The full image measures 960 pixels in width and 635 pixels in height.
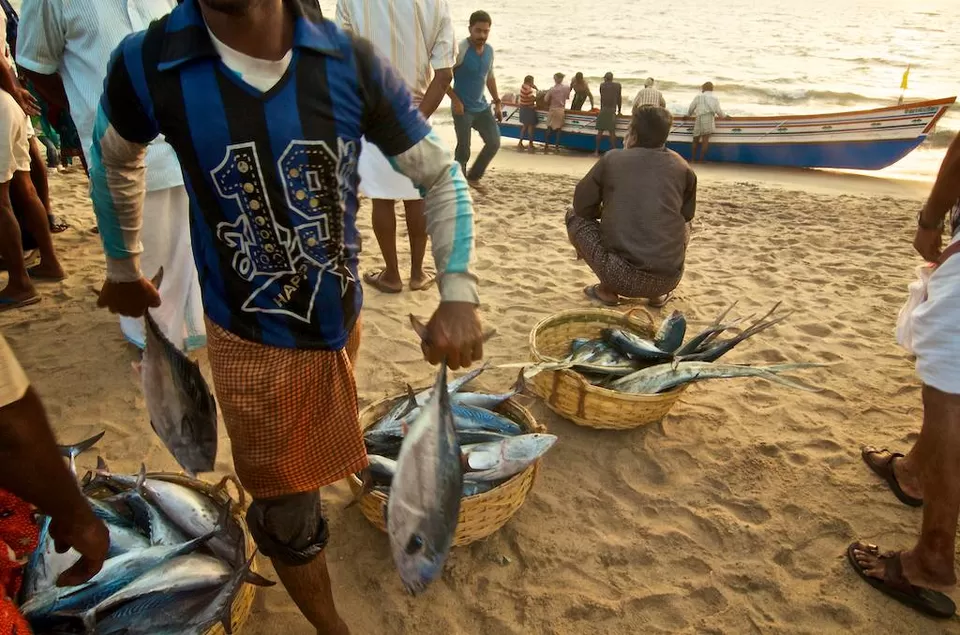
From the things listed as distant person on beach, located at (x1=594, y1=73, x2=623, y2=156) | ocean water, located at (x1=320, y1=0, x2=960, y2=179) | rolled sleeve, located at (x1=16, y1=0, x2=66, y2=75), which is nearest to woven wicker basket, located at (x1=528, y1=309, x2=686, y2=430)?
rolled sleeve, located at (x1=16, y1=0, x2=66, y2=75)

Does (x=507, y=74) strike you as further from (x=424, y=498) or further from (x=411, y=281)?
(x=424, y=498)

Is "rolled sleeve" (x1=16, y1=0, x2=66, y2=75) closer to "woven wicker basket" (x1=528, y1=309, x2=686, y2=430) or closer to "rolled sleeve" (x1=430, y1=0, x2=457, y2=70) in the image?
"rolled sleeve" (x1=430, y1=0, x2=457, y2=70)

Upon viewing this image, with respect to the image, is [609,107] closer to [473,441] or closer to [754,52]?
[473,441]

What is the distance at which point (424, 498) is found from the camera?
58.9 inches

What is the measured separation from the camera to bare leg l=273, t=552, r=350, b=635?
1.73 meters

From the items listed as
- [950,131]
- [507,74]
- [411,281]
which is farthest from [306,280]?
[507,74]

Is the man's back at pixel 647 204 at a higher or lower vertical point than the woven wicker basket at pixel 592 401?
higher

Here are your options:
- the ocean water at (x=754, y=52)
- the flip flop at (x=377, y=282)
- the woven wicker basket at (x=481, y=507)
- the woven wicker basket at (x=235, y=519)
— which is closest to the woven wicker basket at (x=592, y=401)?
the woven wicker basket at (x=481, y=507)

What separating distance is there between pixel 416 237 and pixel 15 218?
280cm

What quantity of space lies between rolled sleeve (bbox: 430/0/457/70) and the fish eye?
11.4 ft

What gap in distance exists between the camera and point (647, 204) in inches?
156

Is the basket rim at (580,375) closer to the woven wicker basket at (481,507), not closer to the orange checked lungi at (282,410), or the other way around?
the woven wicker basket at (481,507)

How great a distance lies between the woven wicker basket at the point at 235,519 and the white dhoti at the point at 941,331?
2452mm

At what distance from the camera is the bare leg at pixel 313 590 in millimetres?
1728
